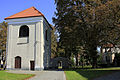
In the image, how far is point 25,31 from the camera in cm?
2853

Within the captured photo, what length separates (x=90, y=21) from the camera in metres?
22.8

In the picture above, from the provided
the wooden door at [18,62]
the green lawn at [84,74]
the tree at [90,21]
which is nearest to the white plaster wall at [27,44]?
the wooden door at [18,62]

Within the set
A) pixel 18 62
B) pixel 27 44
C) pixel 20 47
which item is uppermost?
pixel 27 44

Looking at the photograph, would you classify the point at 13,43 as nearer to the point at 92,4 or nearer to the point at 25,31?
the point at 25,31

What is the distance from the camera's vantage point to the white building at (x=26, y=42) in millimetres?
26516

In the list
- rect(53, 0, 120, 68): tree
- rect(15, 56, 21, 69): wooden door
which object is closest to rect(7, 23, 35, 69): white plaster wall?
rect(15, 56, 21, 69): wooden door

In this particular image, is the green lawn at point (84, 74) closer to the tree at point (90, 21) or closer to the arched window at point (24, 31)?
the tree at point (90, 21)

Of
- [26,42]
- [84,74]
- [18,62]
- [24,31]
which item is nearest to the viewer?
[84,74]

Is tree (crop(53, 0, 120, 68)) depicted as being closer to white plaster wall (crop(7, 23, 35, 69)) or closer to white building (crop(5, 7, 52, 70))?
white building (crop(5, 7, 52, 70))

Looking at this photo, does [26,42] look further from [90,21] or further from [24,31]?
[90,21]

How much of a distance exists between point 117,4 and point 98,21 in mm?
3558

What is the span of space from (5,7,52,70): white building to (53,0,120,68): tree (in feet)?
16.1

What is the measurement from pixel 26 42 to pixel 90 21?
41.7 ft

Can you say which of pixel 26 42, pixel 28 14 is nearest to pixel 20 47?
pixel 26 42
